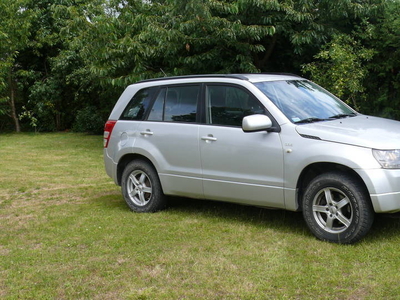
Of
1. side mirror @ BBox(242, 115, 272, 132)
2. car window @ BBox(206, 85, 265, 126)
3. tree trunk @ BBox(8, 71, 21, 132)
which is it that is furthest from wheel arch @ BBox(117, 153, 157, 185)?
tree trunk @ BBox(8, 71, 21, 132)

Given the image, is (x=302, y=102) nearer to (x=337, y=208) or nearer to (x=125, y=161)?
(x=337, y=208)

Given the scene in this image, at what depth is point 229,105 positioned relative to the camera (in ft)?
21.8

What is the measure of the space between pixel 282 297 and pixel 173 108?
3406 mm

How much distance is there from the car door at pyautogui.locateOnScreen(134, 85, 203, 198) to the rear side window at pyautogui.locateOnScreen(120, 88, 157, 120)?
0.46 ft

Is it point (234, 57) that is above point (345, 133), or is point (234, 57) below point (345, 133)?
above

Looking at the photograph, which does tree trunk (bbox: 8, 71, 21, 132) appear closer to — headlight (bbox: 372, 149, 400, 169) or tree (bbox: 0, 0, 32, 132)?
tree (bbox: 0, 0, 32, 132)

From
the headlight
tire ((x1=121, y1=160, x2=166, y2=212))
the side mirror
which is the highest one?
the side mirror

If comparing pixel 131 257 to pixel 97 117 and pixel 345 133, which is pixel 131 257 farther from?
pixel 97 117

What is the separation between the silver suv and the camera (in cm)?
552

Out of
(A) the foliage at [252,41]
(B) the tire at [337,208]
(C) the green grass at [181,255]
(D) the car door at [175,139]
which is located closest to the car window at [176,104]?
(D) the car door at [175,139]

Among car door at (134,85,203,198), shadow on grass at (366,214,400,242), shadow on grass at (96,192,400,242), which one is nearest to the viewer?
shadow on grass at (366,214,400,242)

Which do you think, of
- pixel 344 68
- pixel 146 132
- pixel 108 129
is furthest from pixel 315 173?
pixel 344 68

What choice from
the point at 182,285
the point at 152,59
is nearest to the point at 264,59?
the point at 152,59

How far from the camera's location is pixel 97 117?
2209 centimetres
